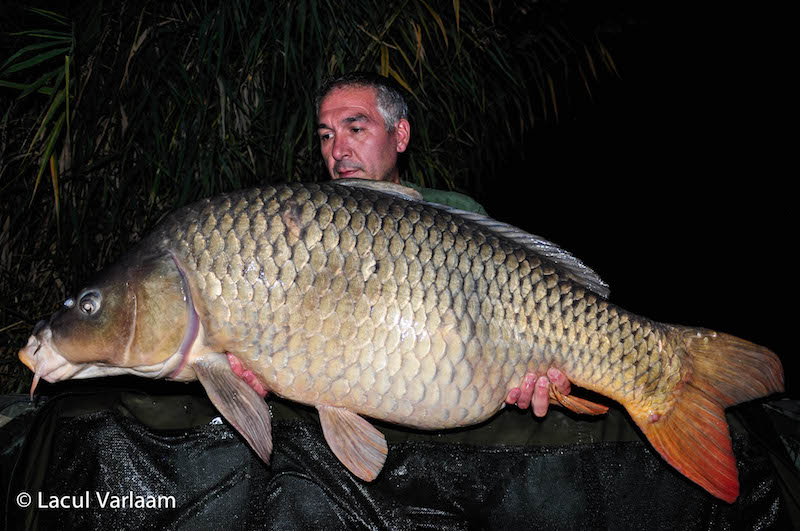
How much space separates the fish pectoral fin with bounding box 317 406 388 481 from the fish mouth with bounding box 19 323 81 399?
584 millimetres

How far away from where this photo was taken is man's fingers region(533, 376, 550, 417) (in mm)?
1319

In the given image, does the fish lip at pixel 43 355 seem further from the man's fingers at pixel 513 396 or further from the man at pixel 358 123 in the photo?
the man at pixel 358 123

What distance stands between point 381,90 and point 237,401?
1348 millimetres

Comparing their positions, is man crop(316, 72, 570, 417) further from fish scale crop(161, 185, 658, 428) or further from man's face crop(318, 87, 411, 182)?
fish scale crop(161, 185, 658, 428)

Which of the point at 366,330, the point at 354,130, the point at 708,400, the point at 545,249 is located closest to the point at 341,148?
the point at 354,130

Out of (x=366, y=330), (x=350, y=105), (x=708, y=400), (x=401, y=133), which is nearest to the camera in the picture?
(x=366, y=330)

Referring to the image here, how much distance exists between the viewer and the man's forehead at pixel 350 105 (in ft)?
6.75

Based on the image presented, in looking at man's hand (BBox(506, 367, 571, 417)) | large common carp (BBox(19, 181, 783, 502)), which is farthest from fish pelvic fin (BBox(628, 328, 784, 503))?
man's hand (BBox(506, 367, 571, 417))

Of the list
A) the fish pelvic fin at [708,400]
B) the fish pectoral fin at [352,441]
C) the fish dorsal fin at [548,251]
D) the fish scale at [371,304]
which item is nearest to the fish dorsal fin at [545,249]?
the fish dorsal fin at [548,251]

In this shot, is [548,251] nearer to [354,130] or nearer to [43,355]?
[354,130]

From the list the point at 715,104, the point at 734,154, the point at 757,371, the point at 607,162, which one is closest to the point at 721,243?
the point at 734,154

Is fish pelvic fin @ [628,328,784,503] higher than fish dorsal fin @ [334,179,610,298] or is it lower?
lower

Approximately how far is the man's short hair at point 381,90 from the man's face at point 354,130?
0.06ft

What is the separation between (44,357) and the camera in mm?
1223
